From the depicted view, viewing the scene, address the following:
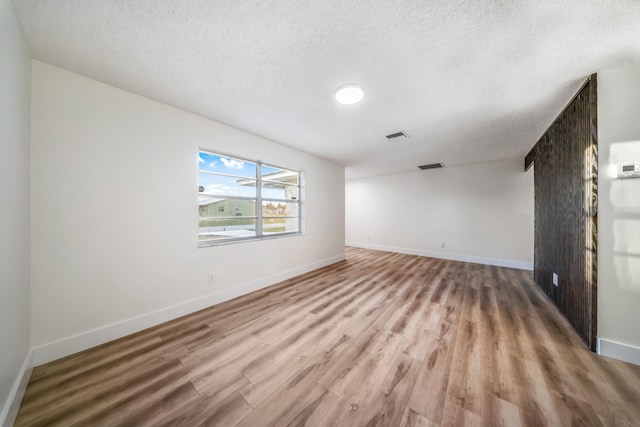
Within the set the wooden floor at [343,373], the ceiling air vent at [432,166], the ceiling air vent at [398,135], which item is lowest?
the wooden floor at [343,373]

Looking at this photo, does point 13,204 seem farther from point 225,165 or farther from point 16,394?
point 225,165

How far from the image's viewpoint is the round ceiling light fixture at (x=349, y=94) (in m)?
2.01

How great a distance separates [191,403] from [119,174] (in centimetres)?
214

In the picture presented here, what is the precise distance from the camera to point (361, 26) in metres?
1.37

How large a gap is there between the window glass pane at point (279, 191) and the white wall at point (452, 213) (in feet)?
11.2

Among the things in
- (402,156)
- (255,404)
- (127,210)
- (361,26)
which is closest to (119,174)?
(127,210)

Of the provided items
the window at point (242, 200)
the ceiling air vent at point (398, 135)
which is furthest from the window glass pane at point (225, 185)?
the ceiling air vent at point (398, 135)

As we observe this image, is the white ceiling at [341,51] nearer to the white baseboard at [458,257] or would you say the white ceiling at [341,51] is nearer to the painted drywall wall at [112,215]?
the painted drywall wall at [112,215]

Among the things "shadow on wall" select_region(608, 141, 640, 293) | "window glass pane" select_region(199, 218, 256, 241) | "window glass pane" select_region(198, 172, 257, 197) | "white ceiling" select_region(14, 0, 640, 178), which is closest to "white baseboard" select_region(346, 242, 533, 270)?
"white ceiling" select_region(14, 0, 640, 178)

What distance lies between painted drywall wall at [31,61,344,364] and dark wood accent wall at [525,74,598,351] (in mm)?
3895

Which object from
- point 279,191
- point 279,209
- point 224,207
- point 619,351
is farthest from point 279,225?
point 619,351

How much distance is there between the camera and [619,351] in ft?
5.54

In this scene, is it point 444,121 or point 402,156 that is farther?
point 402,156

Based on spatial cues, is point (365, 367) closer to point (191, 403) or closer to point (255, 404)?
point (255, 404)
